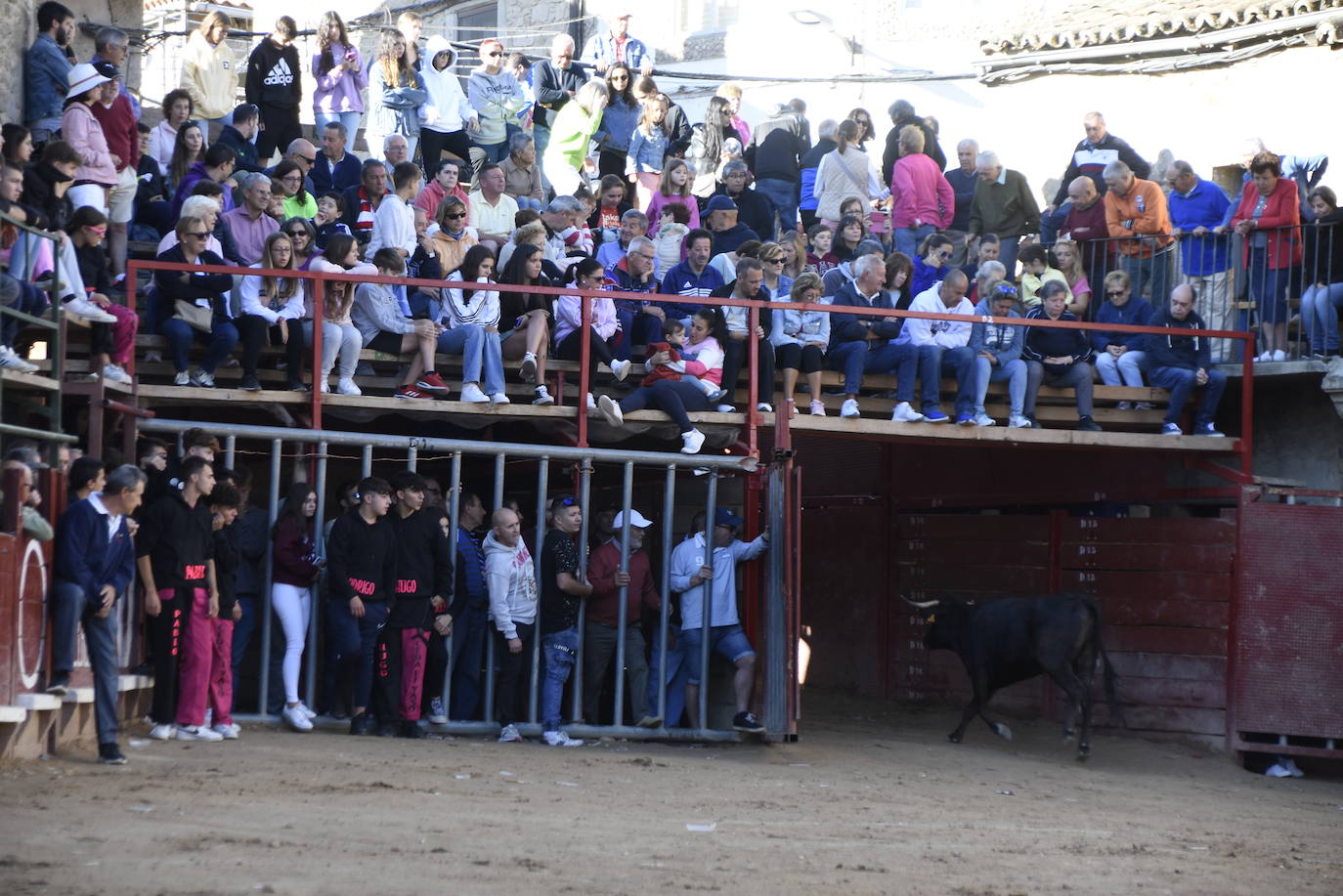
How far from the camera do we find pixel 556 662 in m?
12.8

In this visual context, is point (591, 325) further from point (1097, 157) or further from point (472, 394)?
point (1097, 157)

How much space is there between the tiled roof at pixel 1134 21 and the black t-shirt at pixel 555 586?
1024 centimetres

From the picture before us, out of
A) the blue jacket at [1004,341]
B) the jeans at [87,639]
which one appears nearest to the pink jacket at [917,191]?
the blue jacket at [1004,341]

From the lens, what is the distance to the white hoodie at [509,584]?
1258 centimetres

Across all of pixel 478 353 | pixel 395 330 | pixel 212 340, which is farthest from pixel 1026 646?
pixel 212 340

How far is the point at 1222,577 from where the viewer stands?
48.4ft

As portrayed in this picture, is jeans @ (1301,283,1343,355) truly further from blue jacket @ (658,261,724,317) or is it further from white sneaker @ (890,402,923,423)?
blue jacket @ (658,261,724,317)

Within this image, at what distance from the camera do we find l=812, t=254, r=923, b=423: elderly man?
14.1 m

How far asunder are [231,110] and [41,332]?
19.3 ft

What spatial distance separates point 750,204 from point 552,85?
108 inches

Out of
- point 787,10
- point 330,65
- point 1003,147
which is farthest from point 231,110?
point 787,10

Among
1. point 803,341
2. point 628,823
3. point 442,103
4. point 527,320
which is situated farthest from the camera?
point 442,103

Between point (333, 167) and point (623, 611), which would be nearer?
point (623, 611)

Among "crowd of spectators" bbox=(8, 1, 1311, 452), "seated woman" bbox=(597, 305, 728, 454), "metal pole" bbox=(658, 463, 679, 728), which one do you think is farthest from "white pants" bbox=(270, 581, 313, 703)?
"seated woman" bbox=(597, 305, 728, 454)
